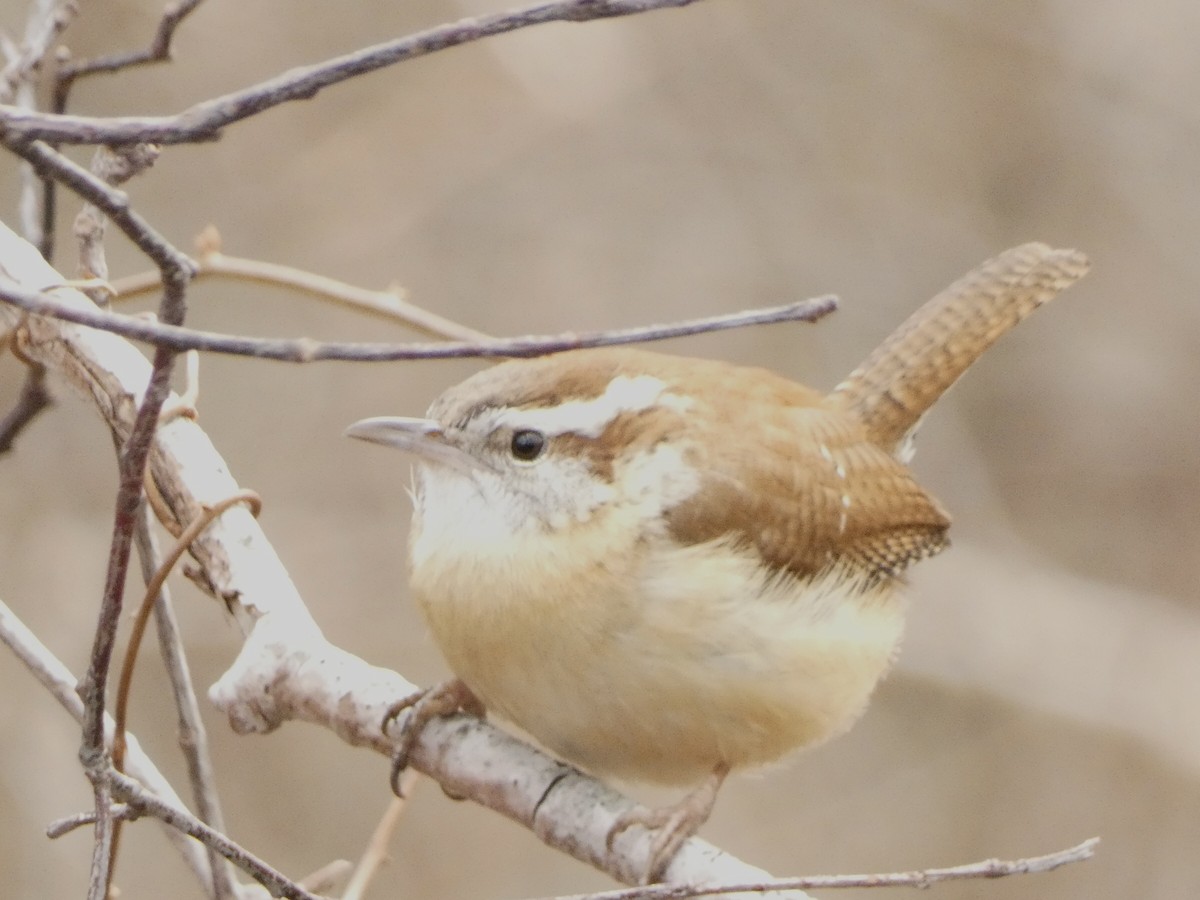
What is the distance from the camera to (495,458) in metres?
2.58

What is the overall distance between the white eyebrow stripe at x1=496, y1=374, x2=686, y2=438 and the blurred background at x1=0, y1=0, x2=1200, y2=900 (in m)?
3.08

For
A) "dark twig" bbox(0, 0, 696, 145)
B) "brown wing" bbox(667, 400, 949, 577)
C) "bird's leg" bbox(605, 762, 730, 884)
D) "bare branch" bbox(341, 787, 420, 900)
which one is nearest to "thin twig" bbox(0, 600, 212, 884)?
"bare branch" bbox(341, 787, 420, 900)

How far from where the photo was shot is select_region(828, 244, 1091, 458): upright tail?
139 inches

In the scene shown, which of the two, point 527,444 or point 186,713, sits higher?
point 527,444

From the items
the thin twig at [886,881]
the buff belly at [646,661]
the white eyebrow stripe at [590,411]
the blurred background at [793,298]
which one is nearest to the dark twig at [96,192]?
the thin twig at [886,881]

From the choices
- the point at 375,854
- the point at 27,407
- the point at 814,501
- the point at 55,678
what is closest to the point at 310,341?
the point at 55,678

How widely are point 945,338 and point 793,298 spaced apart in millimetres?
3277

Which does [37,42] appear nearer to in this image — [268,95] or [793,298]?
[268,95]

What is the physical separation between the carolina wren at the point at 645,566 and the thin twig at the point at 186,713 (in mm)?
437

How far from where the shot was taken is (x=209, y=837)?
4.67 feet

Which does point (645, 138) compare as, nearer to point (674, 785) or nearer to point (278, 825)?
point (278, 825)

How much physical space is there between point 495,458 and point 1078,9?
16.2ft

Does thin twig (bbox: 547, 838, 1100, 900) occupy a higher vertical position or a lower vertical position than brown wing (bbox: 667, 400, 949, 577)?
lower

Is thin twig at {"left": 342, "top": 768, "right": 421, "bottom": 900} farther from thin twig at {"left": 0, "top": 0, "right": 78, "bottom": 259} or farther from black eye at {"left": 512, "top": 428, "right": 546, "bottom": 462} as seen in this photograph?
thin twig at {"left": 0, "top": 0, "right": 78, "bottom": 259}
